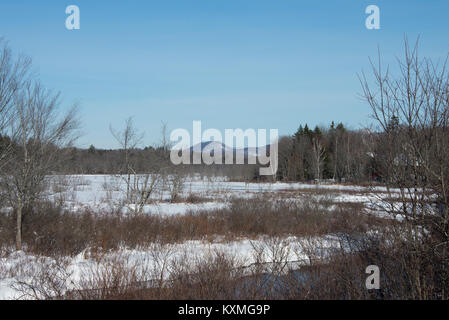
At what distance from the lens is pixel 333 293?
5523mm

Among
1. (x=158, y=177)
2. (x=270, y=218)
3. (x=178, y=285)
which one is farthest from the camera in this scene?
(x=158, y=177)

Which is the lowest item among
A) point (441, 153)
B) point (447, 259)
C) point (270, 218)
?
point (270, 218)

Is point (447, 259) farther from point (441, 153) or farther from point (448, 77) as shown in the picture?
point (448, 77)

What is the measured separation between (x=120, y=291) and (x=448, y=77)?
19.4 feet

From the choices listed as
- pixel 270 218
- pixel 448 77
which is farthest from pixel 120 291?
pixel 270 218

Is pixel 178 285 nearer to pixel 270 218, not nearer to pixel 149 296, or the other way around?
pixel 149 296

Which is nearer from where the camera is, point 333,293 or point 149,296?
point 149,296
